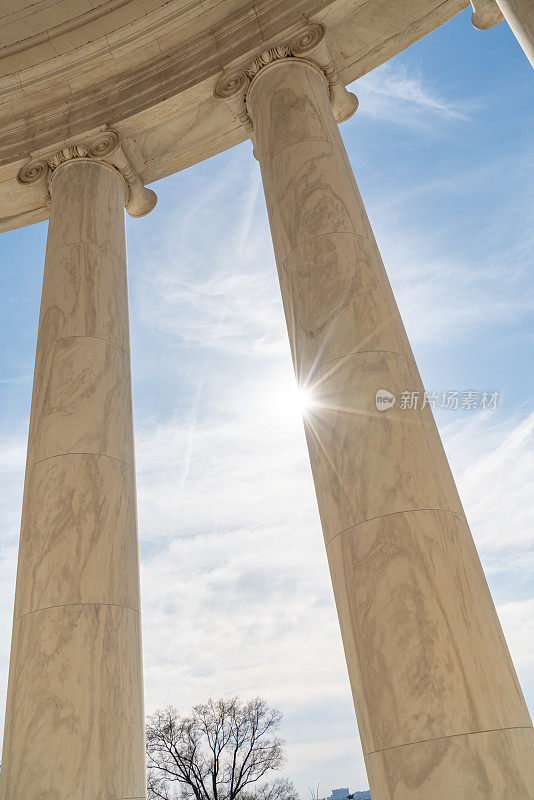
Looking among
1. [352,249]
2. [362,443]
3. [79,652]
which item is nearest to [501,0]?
[352,249]

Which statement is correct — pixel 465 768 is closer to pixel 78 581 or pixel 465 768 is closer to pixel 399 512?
pixel 399 512

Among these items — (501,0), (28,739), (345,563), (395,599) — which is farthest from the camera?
(501,0)

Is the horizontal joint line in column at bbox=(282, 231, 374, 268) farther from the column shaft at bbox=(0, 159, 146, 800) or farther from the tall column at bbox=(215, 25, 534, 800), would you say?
the column shaft at bbox=(0, 159, 146, 800)

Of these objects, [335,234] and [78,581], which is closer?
[78,581]

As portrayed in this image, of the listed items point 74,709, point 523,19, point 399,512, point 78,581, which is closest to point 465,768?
point 399,512

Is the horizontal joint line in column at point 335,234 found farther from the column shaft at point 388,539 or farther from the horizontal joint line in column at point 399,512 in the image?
the horizontal joint line in column at point 399,512

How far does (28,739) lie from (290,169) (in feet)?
492

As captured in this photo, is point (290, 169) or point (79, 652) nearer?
point (79, 652)

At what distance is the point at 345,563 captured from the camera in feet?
409

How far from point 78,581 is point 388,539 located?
75067mm

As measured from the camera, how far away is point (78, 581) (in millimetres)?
151875

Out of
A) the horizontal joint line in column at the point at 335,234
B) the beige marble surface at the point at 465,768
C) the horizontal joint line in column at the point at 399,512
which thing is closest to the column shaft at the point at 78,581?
the horizontal joint line in column at the point at 399,512

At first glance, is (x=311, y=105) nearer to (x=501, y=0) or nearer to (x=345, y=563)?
(x=501, y=0)

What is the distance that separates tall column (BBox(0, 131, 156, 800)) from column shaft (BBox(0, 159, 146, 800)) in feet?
0.85
